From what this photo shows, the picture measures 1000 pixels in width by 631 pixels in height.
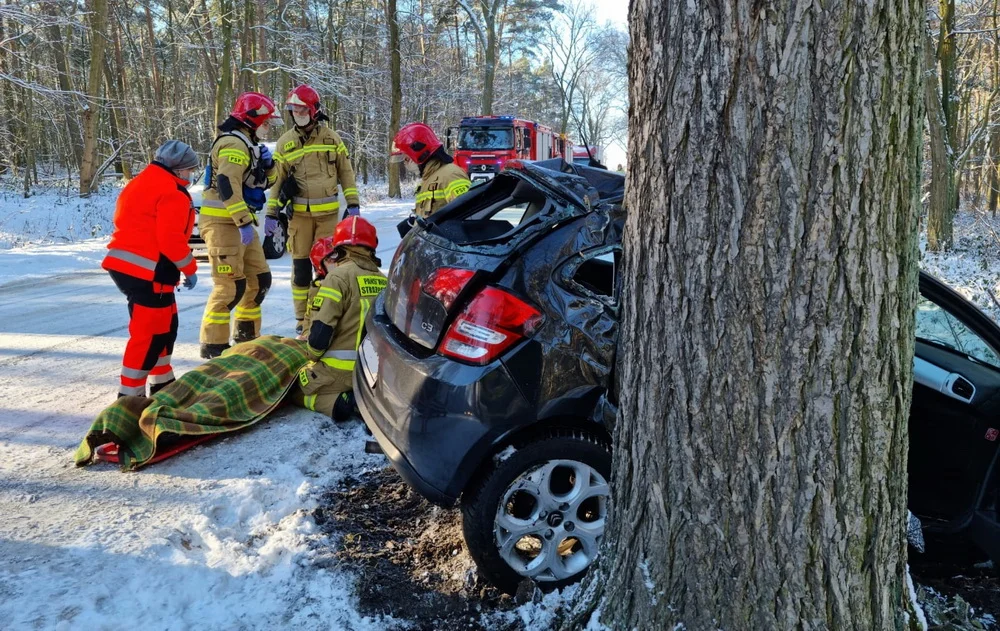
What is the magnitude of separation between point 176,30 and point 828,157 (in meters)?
25.2

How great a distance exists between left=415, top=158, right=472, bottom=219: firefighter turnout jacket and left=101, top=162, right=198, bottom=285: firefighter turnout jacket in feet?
6.57

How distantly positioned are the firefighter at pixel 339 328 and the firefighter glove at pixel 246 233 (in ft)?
4.01

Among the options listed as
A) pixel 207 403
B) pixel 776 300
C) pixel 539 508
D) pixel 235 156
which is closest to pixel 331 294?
pixel 207 403

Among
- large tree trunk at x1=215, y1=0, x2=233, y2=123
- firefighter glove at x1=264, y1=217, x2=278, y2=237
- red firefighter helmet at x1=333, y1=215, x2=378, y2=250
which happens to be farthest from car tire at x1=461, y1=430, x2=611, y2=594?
large tree trunk at x1=215, y1=0, x2=233, y2=123

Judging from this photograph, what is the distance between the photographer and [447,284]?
2936 mm

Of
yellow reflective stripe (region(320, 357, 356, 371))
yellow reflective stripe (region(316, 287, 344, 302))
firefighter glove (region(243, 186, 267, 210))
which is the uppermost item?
firefighter glove (region(243, 186, 267, 210))

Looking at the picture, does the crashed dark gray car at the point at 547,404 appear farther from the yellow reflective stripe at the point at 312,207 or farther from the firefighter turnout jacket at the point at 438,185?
the yellow reflective stripe at the point at 312,207

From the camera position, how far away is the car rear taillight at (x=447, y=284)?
2.89 meters

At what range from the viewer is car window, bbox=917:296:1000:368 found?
289cm

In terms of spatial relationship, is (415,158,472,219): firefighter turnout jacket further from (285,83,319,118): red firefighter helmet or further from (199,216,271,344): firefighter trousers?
(199,216,271,344): firefighter trousers

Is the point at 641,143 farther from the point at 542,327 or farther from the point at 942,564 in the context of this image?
the point at 942,564

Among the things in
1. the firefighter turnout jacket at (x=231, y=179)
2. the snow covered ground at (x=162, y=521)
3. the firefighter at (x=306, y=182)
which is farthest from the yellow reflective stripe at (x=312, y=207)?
the snow covered ground at (x=162, y=521)

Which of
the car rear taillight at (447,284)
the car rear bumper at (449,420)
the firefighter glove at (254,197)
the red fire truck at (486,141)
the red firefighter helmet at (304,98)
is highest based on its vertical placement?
the red fire truck at (486,141)

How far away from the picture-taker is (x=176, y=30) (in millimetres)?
22562
